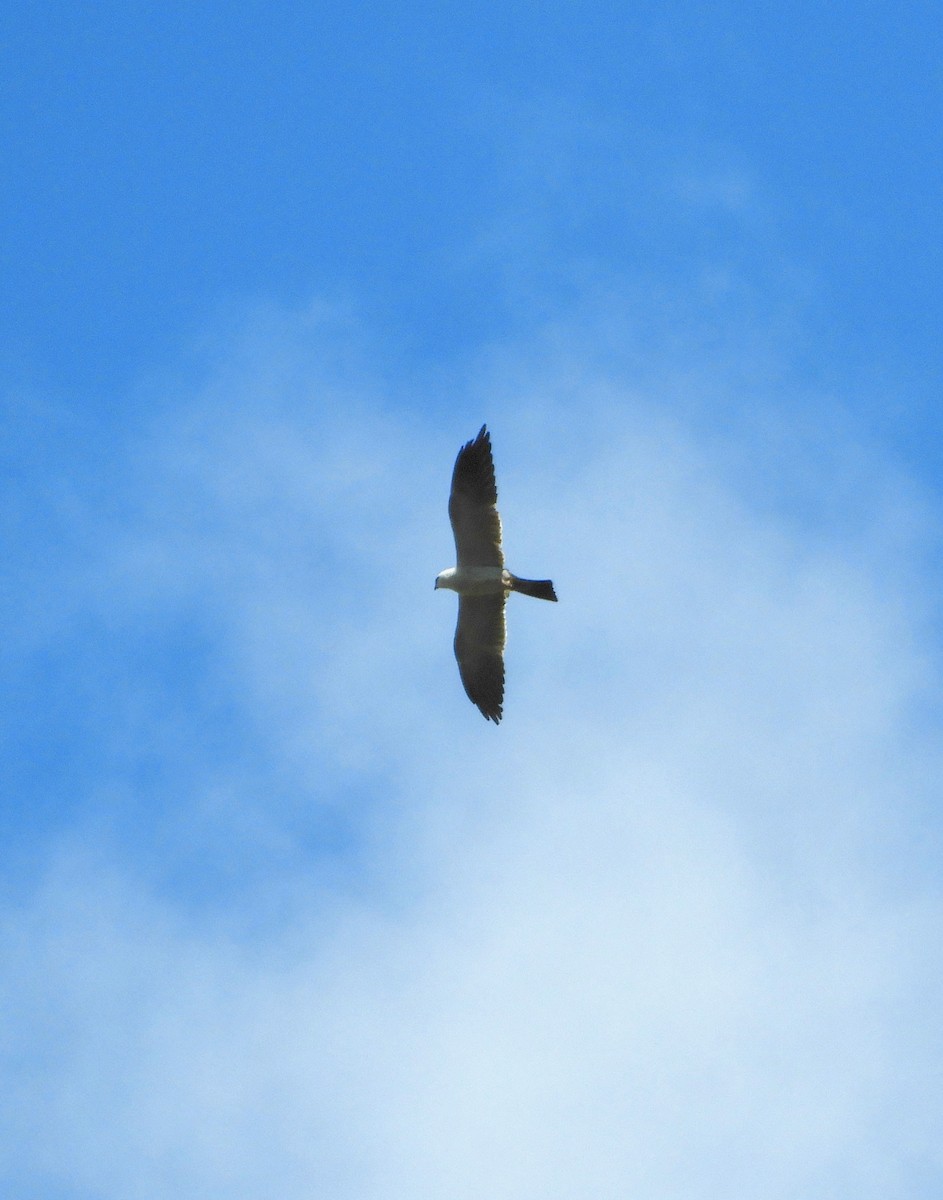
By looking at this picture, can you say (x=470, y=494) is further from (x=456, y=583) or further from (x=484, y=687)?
(x=484, y=687)

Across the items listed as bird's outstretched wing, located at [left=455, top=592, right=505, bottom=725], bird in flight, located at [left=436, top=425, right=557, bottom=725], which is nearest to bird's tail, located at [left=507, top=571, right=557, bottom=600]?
bird in flight, located at [left=436, top=425, right=557, bottom=725]

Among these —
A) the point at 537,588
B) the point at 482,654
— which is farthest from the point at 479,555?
the point at 482,654

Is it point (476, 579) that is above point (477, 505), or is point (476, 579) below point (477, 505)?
below

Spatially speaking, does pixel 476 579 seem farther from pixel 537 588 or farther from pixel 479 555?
pixel 537 588

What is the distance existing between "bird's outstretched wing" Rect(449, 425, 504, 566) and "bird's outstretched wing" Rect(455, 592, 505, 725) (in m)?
0.96

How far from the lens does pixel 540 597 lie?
2720 centimetres

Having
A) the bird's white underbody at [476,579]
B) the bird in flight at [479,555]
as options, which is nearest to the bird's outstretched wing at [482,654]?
the bird in flight at [479,555]

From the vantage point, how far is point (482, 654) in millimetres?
28375

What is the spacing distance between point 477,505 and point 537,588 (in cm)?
153

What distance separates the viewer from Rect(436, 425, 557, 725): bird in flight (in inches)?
1072

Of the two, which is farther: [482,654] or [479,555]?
[482,654]

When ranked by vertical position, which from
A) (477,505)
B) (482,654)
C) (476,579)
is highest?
(477,505)

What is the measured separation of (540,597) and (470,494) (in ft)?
6.11

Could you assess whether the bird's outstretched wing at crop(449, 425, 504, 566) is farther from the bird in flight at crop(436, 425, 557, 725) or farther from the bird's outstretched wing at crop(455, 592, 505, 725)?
the bird's outstretched wing at crop(455, 592, 505, 725)
